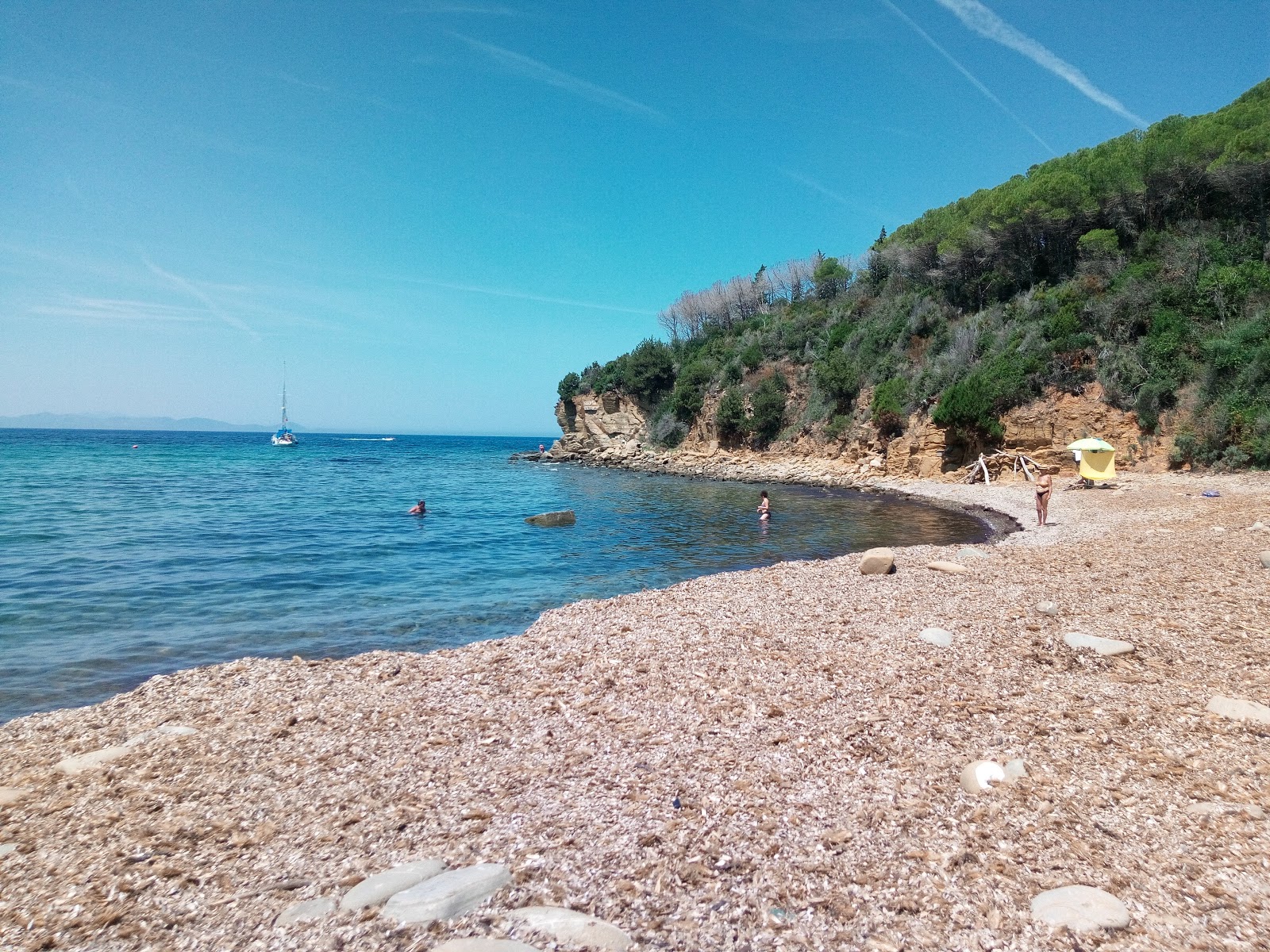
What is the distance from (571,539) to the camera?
18.0 m

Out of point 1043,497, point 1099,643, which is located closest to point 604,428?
point 1043,497

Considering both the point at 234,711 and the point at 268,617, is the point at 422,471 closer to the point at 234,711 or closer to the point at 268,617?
the point at 268,617

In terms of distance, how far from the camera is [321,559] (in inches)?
573

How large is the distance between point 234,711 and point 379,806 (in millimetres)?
2675

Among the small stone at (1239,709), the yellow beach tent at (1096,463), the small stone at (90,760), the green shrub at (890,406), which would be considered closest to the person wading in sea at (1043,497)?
the yellow beach tent at (1096,463)

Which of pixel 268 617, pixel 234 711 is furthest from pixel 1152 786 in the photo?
pixel 268 617

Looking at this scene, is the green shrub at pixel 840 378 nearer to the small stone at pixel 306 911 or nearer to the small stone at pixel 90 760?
the small stone at pixel 90 760

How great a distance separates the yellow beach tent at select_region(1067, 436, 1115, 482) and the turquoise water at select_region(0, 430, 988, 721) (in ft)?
18.4

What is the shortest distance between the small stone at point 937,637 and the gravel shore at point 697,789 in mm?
207

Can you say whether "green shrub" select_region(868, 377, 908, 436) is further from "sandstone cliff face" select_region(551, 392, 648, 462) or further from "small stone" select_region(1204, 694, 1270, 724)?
"small stone" select_region(1204, 694, 1270, 724)

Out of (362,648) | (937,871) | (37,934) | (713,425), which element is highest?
(713,425)

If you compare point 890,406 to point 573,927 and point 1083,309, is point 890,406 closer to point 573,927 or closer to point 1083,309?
point 1083,309

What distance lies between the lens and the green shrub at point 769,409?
44.0 m

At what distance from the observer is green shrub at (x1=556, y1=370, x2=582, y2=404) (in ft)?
206
